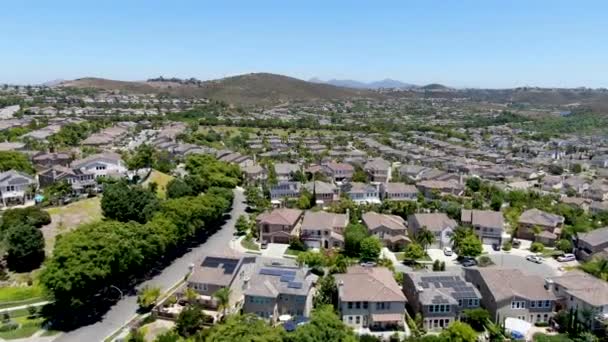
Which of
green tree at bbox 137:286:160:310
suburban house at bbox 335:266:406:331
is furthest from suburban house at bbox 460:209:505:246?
green tree at bbox 137:286:160:310

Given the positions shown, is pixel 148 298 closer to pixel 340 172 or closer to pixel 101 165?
pixel 101 165

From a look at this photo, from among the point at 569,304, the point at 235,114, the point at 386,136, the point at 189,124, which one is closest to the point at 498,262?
the point at 569,304

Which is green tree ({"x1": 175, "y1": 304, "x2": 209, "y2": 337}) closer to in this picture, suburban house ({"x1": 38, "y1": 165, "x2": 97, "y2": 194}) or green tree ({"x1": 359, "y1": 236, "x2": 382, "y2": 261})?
green tree ({"x1": 359, "y1": 236, "x2": 382, "y2": 261})

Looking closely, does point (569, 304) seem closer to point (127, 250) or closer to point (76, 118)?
point (127, 250)

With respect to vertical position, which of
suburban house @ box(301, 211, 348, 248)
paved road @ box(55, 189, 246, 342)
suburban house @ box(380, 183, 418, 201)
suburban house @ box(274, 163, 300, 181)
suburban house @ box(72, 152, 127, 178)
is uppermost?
suburban house @ box(72, 152, 127, 178)

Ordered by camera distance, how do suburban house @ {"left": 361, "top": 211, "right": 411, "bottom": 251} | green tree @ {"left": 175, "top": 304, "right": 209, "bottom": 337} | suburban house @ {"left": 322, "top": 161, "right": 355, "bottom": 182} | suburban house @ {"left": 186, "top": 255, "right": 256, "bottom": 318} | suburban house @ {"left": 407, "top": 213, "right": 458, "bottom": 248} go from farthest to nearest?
suburban house @ {"left": 322, "top": 161, "right": 355, "bottom": 182}
suburban house @ {"left": 407, "top": 213, "right": 458, "bottom": 248}
suburban house @ {"left": 361, "top": 211, "right": 411, "bottom": 251}
suburban house @ {"left": 186, "top": 255, "right": 256, "bottom": 318}
green tree @ {"left": 175, "top": 304, "right": 209, "bottom": 337}

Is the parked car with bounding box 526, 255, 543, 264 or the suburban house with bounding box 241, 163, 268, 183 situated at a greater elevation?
the suburban house with bounding box 241, 163, 268, 183

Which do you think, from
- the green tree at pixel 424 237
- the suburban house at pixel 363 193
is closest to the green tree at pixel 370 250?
the green tree at pixel 424 237

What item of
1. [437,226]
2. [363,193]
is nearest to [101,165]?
[363,193]
